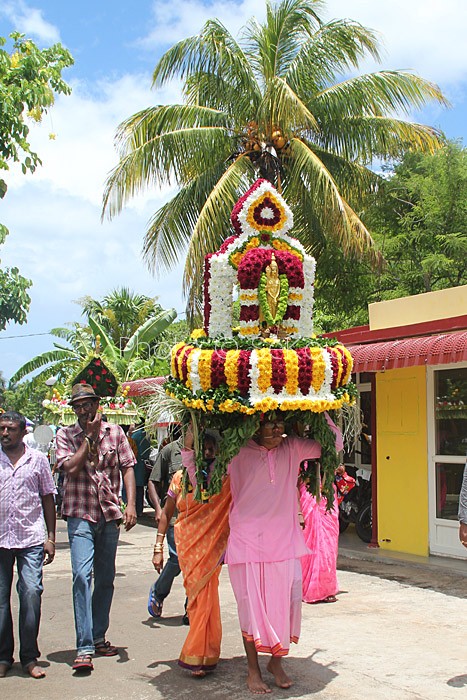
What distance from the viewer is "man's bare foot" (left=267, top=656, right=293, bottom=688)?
495 cm

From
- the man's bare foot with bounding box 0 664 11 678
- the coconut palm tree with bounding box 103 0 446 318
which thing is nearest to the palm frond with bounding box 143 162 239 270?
the coconut palm tree with bounding box 103 0 446 318

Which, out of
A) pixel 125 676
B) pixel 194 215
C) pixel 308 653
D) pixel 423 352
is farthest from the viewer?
pixel 194 215

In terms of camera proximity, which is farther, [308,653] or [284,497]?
[308,653]

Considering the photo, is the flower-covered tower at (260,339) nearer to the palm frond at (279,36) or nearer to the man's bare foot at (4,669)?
the man's bare foot at (4,669)

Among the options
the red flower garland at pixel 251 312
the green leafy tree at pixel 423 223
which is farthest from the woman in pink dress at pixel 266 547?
the green leafy tree at pixel 423 223

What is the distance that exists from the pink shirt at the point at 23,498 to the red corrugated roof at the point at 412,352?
4483 millimetres

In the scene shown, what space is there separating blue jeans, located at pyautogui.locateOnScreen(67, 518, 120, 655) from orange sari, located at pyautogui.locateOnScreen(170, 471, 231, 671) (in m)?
0.52

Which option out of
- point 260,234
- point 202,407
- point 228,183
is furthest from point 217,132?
point 202,407

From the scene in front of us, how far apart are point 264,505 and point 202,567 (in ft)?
2.38

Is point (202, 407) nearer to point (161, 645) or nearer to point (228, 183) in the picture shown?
point (161, 645)

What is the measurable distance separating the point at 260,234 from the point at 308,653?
9.75ft

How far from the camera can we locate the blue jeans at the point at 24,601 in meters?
5.27

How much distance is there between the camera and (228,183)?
48.8 ft

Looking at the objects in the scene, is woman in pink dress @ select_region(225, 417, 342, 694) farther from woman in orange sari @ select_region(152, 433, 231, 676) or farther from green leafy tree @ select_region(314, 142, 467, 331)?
green leafy tree @ select_region(314, 142, 467, 331)
